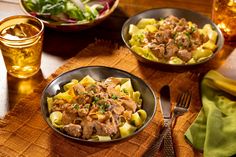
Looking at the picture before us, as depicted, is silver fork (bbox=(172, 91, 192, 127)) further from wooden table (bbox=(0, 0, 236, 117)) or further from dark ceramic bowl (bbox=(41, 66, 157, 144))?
wooden table (bbox=(0, 0, 236, 117))

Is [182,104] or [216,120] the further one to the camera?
[182,104]

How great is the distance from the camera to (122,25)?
2.20m

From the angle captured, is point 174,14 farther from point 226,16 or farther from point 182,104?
point 182,104

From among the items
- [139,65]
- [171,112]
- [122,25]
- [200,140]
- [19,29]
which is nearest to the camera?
[200,140]

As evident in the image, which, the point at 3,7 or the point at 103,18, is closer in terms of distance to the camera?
the point at 103,18

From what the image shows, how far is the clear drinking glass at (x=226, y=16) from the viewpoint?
2092 mm

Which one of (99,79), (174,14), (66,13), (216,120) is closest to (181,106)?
(216,120)

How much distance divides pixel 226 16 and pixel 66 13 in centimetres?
75

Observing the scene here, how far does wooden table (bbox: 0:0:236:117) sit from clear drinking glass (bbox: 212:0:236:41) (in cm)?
6

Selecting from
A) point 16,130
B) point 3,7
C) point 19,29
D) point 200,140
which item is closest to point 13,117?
point 16,130

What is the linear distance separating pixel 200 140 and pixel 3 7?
1.26 meters

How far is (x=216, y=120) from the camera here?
1607mm

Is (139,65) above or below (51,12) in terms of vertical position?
below

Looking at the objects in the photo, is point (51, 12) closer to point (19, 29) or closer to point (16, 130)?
point (19, 29)
